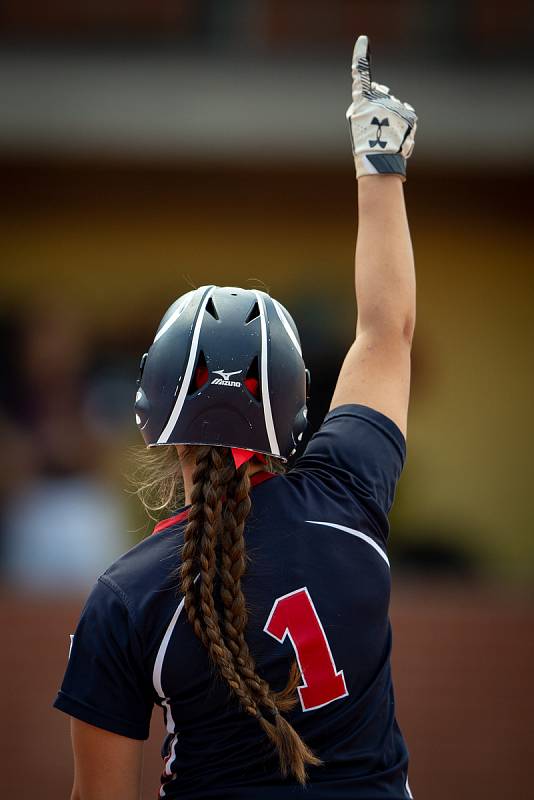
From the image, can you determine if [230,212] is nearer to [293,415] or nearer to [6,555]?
[6,555]

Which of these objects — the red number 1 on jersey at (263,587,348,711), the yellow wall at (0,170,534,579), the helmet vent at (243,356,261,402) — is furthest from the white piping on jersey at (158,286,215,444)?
the yellow wall at (0,170,534,579)

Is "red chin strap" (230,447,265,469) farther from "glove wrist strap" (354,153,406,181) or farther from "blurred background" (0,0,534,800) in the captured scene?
"blurred background" (0,0,534,800)

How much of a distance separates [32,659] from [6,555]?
1.10 metres

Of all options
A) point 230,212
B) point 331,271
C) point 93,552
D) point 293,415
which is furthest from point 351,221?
point 293,415

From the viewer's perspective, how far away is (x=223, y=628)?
1.82m

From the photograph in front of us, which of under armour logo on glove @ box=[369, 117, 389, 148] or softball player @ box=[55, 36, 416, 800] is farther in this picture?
under armour logo on glove @ box=[369, 117, 389, 148]

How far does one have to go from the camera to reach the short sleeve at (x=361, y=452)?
2.06 meters

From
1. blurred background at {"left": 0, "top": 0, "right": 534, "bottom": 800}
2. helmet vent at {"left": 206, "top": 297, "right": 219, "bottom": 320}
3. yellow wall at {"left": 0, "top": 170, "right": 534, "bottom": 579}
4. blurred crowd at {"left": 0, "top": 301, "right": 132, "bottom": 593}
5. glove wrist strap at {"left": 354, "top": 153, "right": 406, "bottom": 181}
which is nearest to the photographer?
helmet vent at {"left": 206, "top": 297, "right": 219, "bottom": 320}

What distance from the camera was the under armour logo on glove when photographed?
2.40 metres

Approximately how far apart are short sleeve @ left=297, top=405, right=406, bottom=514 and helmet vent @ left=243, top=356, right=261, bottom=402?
19 centimetres

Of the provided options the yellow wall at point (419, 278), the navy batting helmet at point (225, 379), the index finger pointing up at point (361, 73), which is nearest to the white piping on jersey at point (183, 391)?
the navy batting helmet at point (225, 379)

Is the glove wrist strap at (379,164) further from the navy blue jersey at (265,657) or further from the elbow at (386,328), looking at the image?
the navy blue jersey at (265,657)

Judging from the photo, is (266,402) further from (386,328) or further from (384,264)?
(384,264)

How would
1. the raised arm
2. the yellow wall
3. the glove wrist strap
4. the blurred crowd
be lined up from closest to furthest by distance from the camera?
the raised arm → the glove wrist strap → the blurred crowd → the yellow wall
